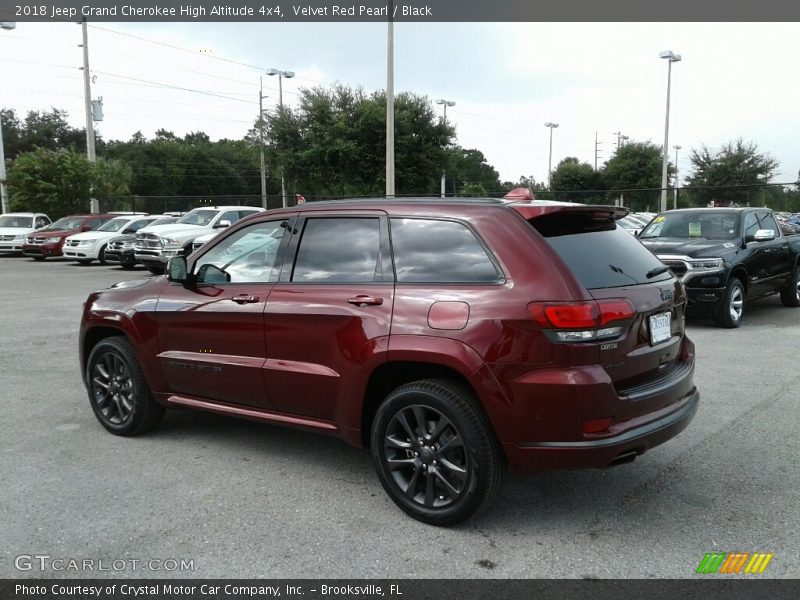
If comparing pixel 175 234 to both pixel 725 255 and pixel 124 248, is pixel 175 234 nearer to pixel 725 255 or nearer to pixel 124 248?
pixel 124 248

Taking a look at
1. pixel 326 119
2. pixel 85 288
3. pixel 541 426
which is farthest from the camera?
pixel 326 119

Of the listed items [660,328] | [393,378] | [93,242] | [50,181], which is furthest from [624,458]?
[50,181]

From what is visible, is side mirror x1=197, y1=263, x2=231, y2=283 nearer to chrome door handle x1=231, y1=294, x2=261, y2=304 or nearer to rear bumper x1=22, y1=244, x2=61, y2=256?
chrome door handle x1=231, y1=294, x2=261, y2=304

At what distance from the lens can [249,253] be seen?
4684 mm

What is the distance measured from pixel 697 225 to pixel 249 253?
27.7 feet

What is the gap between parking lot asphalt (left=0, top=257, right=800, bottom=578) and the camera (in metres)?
3.35

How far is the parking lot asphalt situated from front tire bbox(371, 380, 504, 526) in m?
0.15

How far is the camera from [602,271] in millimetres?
3738

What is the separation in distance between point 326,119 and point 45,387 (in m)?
26.6

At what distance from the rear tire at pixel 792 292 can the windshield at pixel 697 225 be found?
2.10m

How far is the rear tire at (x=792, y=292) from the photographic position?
470 inches

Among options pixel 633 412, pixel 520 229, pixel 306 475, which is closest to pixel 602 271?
pixel 520 229

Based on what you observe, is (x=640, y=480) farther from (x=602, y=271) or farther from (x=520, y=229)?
(x=520, y=229)

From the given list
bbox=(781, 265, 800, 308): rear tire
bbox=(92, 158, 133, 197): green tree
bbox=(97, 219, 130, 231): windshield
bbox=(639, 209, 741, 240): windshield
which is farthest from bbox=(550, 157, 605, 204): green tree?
bbox=(639, 209, 741, 240): windshield
